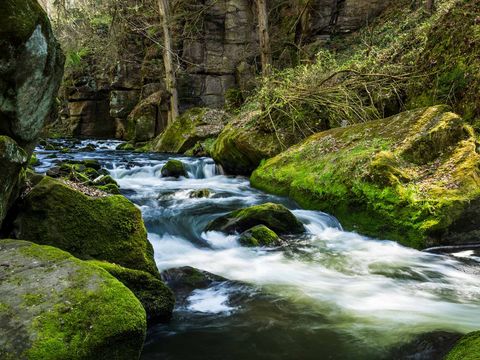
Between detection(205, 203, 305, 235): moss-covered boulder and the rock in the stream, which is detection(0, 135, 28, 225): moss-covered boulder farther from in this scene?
detection(205, 203, 305, 235): moss-covered boulder

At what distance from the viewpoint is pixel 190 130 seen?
17.3 metres

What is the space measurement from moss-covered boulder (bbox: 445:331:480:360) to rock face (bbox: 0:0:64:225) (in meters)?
3.85

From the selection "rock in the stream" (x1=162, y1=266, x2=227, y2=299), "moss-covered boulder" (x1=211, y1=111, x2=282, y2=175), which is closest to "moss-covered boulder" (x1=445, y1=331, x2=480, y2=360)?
"rock in the stream" (x1=162, y1=266, x2=227, y2=299)

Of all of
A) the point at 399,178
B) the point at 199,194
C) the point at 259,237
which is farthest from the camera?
the point at 199,194

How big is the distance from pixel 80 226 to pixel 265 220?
332cm

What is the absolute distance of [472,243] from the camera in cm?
623

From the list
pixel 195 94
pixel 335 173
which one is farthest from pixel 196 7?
pixel 335 173

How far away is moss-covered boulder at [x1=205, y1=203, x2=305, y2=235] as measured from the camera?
6.99 meters

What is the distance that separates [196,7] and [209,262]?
68.8 ft

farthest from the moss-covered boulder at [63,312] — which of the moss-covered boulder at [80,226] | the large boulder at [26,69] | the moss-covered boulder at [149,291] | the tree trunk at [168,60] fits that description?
the tree trunk at [168,60]

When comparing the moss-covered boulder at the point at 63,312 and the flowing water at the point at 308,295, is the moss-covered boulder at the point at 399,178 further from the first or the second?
the moss-covered boulder at the point at 63,312

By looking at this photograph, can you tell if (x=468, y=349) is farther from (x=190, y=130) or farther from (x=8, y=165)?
(x=190, y=130)

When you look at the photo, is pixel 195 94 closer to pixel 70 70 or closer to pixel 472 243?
pixel 70 70

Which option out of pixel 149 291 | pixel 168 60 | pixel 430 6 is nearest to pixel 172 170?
pixel 149 291
